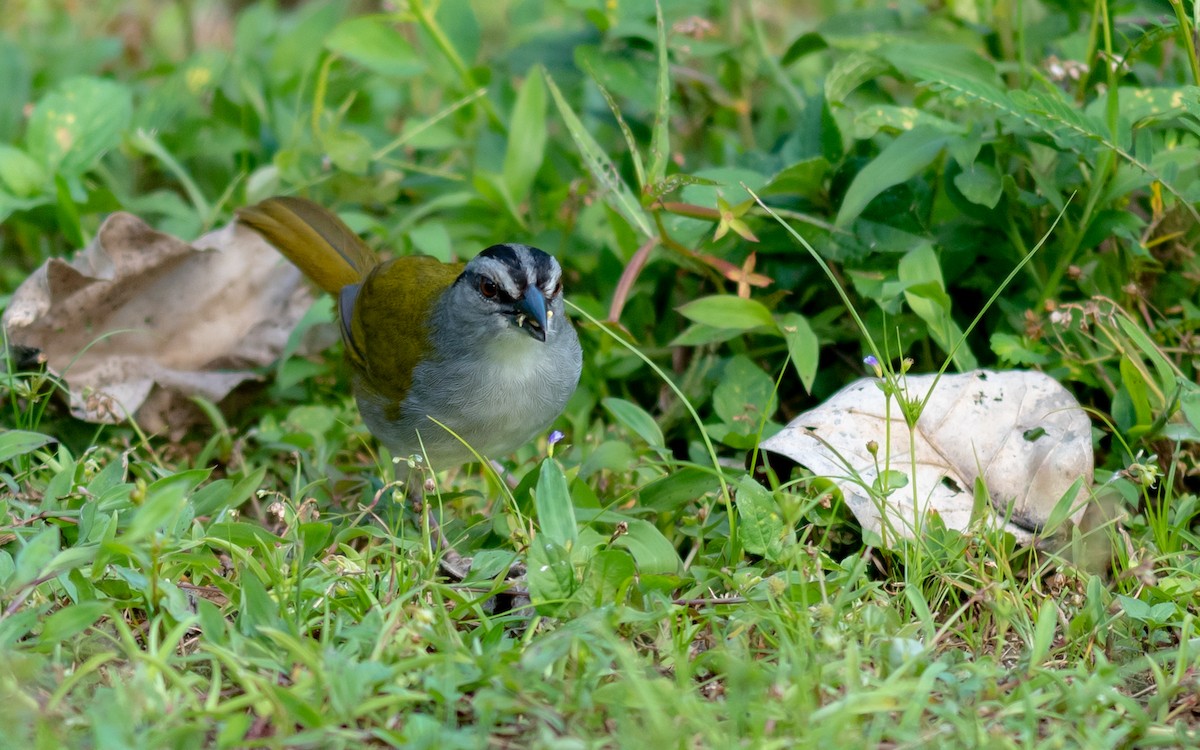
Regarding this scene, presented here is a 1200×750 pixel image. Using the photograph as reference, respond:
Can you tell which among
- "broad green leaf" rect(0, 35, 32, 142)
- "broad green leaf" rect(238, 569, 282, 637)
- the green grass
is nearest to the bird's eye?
the green grass

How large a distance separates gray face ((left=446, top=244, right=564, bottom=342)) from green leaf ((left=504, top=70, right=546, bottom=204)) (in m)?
1.16

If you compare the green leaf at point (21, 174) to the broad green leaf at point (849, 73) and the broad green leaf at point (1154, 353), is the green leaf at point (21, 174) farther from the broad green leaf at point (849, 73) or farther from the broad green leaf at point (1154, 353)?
the broad green leaf at point (1154, 353)

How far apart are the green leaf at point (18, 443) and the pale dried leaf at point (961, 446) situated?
232 cm

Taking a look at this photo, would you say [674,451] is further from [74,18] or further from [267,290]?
[74,18]

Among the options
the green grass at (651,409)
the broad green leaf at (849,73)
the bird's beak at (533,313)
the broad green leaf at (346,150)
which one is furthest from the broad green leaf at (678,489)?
the broad green leaf at (346,150)

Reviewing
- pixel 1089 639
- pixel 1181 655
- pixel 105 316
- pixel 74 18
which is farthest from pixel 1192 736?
pixel 74 18

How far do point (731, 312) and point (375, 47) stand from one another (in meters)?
2.23

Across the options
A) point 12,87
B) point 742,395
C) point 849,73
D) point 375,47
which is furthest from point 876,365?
point 12,87

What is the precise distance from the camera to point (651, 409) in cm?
486

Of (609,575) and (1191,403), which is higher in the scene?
(1191,403)

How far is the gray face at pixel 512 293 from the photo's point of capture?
3943 millimetres

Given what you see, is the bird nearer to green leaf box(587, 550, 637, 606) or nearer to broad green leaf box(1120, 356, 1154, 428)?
green leaf box(587, 550, 637, 606)

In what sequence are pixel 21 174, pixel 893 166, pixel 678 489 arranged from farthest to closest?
pixel 21 174 → pixel 893 166 → pixel 678 489

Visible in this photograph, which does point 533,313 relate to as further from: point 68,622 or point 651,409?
point 68,622
